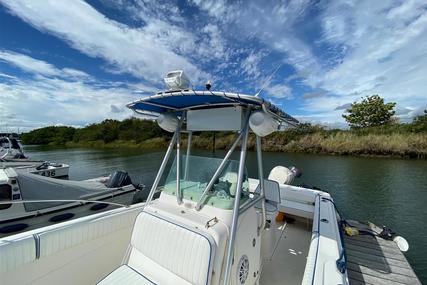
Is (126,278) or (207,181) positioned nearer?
(126,278)

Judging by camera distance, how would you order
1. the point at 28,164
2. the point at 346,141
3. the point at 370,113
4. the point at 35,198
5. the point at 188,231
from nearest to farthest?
1. the point at 188,231
2. the point at 35,198
3. the point at 28,164
4. the point at 346,141
5. the point at 370,113

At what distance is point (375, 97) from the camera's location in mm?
25609

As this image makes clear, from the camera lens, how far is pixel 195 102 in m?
2.03

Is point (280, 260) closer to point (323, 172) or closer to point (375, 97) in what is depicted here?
point (323, 172)

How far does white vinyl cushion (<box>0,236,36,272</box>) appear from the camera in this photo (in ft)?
5.24

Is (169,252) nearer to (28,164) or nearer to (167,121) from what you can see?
(167,121)

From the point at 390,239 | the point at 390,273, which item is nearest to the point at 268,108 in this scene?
the point at 390,273

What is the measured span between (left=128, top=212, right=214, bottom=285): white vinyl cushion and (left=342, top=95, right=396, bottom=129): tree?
95.2 feet

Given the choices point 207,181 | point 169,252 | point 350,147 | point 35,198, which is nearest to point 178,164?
point 207,181

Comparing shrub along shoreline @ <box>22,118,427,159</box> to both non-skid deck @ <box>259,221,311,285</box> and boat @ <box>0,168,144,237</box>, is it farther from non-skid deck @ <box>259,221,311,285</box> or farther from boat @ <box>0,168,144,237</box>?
non-skid deck @ <box>259,221,311,285</box>

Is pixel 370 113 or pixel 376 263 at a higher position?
pixel 370 113

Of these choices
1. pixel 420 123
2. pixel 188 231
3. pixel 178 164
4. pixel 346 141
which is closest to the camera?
pixel 188 231

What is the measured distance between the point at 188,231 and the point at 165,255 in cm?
31

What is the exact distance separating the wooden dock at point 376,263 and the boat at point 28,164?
928 centimetres
